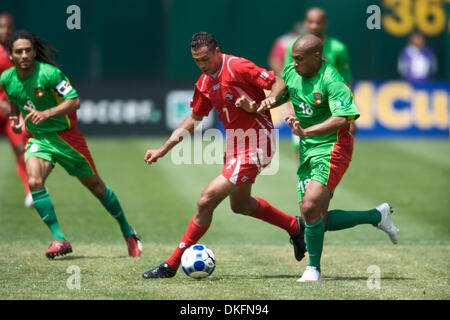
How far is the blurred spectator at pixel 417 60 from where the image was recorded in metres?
20.8

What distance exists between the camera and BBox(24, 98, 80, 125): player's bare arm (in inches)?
319

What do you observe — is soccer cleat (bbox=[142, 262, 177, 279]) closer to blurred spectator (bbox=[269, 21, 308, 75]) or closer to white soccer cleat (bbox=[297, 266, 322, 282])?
white soccer cleat (bbox=[297, 266, 322, 282])

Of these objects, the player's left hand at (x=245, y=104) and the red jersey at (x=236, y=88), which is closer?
the player's left hand at (x=245, y=104)

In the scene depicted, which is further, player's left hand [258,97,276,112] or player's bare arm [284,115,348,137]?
player's left hand [258,97,276,112]

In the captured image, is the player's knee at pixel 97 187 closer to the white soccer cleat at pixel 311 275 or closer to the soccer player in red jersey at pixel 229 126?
the soccer player in red jersey at pixel 229 126

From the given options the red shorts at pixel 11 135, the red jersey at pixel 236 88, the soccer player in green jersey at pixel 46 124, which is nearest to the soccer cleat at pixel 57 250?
the soccer player in green jersey at pixel 46 124

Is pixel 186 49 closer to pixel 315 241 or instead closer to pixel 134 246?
pixel 134 246

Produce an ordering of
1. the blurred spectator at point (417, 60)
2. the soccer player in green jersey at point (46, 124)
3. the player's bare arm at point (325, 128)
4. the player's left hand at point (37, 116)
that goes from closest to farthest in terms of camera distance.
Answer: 1. the player's bare arm at point (325, 128)
2. the player's left hand at point (37, 116)
3. the soccer player in green jersey at point (46, 124)
4. the blurred spectator at point (417, 60)

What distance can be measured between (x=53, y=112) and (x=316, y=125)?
2.68m

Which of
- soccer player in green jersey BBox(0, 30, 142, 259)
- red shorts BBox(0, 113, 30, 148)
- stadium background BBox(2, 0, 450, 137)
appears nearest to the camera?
soccer player in green jersey BBox(0, 30, 142, 259)

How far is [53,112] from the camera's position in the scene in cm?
822

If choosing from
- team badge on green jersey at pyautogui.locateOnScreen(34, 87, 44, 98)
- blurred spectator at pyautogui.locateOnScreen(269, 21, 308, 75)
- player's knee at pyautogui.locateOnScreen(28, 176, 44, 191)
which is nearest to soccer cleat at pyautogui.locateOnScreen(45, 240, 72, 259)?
player's knee at pyautogui.locateOnScreen(28, 176, 44, 191)

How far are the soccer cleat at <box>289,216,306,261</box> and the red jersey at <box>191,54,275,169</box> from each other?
0.99 metres

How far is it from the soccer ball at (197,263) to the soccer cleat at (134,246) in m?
1.48
